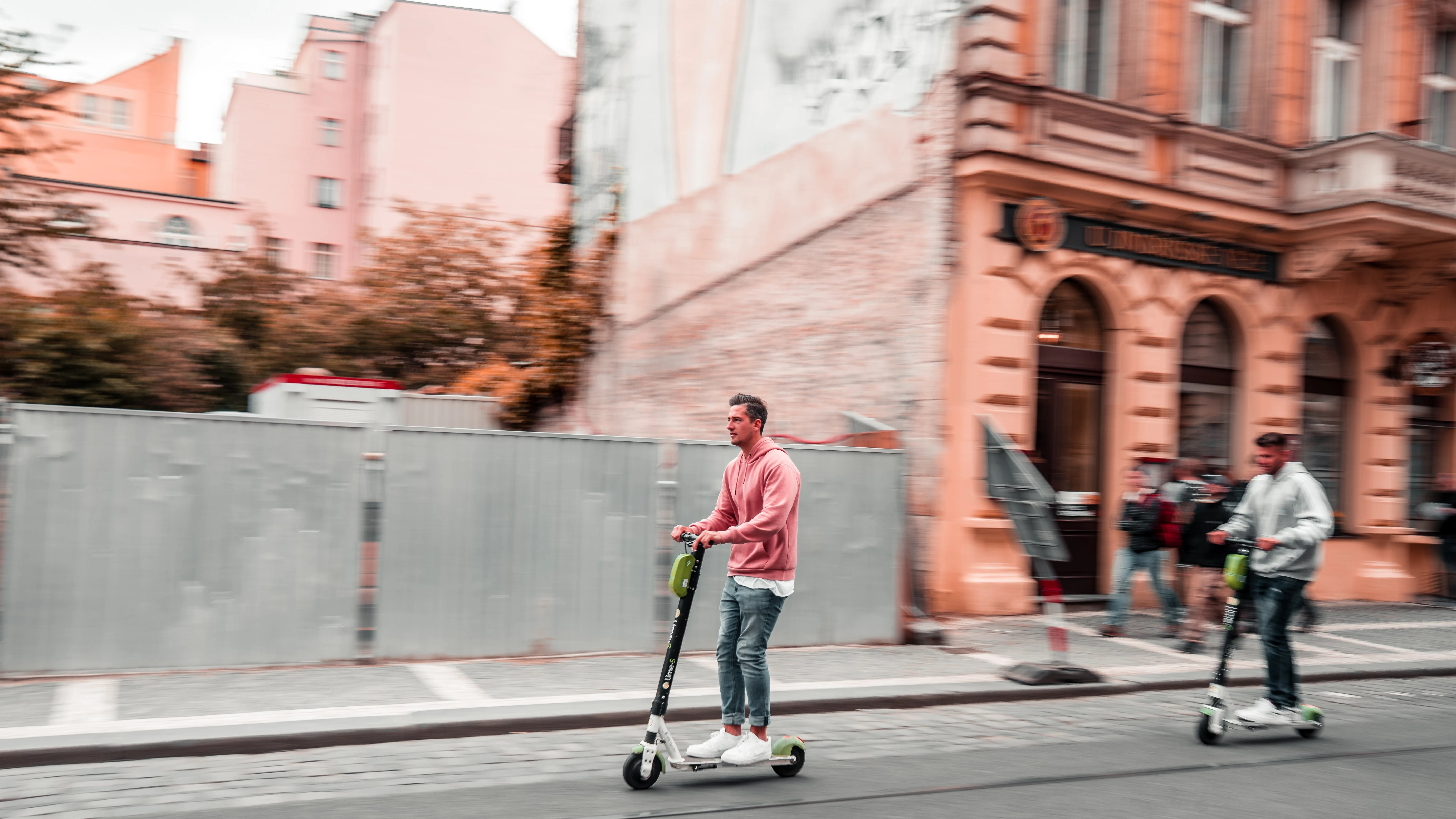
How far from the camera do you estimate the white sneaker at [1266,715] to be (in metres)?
6.79

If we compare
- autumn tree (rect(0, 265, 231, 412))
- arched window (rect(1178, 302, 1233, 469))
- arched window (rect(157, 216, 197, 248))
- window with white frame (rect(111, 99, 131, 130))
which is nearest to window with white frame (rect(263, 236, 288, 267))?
arched window (rect(157, 216, 197, 248))

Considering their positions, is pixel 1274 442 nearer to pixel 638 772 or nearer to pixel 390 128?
pixel 638 772

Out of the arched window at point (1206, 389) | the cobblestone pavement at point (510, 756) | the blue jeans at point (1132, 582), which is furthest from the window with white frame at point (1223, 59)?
the cobblestone pavement at point (510, 756)

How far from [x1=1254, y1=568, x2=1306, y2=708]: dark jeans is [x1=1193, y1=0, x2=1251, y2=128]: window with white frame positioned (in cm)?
892

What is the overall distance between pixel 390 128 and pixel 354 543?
3623cm

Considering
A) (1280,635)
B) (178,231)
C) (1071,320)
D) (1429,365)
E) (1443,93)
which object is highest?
(178,231)

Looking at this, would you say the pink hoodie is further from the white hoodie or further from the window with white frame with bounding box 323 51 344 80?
the window with white frame with bounding box 323 51 344 80

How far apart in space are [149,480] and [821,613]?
5.15m

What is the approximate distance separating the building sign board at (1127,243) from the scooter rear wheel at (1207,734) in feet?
22.0

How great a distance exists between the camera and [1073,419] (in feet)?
43.7

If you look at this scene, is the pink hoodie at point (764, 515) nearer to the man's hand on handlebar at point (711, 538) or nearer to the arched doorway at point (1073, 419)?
the man's hand on handlebar at point (711, 538)

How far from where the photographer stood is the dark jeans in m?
6.87

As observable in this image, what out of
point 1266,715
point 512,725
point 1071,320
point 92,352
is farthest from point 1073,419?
point 92,352

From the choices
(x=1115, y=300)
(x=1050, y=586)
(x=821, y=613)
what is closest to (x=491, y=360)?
(x=1115, y=300)
